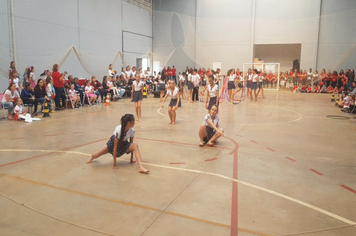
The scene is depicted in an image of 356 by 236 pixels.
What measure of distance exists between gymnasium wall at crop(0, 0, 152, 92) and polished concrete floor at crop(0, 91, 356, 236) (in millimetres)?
8611

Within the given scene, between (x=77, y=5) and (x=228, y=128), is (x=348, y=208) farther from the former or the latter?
(x=77, y=5)

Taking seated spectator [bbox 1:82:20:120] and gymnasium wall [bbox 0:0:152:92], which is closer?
seated spectator [bbox 1:82:20:120]

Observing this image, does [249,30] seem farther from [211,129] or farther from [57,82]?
[211,129]

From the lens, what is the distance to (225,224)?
3.57 metres

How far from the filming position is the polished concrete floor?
357 centimetres

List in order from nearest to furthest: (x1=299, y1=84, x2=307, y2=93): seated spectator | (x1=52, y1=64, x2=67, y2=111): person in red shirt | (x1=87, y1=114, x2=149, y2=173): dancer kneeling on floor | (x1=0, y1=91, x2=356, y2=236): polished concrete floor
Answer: (x1=0, y1=91, x2=356, y2=236): polished concrete floor < (x1=87, y1=114, x2=149, y2=173): dancer kneeling on floor < (x1=52, y1=64, x2=67, y2=111): person in red shirt < (x1=299, y1=84, x2=307, y2=93): seated spectator

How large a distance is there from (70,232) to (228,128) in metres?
6.86

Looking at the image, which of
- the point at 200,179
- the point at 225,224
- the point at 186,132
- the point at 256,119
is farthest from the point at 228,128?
the point at 225,224

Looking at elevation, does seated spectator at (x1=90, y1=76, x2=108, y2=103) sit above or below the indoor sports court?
above

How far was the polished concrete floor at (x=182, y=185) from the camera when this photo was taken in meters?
3.57

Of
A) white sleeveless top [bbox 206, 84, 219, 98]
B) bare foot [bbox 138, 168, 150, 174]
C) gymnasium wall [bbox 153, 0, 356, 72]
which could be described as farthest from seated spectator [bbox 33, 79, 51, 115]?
gymnasium wall [bbox 153, 0, 356, 72]

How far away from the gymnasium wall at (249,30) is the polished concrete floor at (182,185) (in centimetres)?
1954

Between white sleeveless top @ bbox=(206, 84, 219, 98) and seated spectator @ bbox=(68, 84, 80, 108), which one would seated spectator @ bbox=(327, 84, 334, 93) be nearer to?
white sleeveless top @ bbox=(206, 84, 219, 98)

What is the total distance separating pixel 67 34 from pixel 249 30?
17.5 m
